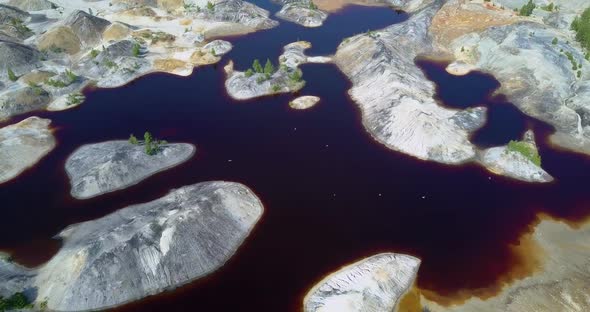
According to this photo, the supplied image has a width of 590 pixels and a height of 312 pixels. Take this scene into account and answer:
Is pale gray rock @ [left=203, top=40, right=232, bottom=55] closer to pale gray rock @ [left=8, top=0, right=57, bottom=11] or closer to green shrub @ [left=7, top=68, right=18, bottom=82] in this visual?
green shrub @ [left=7, top=68, right=18, bottom=82]

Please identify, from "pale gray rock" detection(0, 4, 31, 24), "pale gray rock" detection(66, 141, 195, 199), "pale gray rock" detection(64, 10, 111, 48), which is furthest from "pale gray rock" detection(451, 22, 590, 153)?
"pale gray rock" detection(0, 4, 31, 24)

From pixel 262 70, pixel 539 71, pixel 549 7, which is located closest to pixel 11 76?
pixel 262 70

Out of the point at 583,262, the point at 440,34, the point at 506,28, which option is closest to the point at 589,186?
the point at 583,262

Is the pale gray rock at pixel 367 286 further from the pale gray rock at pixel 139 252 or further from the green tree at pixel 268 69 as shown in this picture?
the green tree at pixel 268 69

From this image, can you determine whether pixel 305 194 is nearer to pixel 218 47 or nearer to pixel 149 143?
pixel 149 143

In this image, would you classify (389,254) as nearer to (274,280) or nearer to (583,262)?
(274,280)
